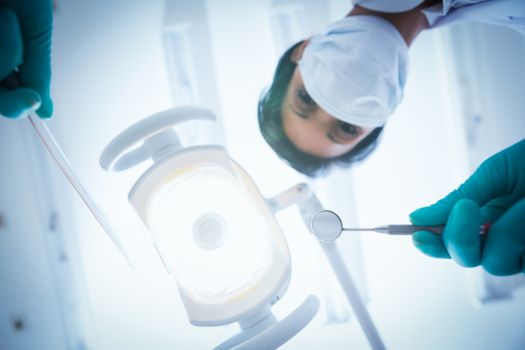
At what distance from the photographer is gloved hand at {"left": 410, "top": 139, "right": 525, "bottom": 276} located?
595mm

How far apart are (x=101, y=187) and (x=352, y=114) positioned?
878 millimetres

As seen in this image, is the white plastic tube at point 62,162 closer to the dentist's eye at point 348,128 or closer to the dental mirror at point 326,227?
the dental mirror at point 326,227

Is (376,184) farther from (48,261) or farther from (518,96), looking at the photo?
(48,261)

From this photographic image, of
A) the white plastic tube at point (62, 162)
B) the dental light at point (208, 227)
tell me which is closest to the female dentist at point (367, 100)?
the dental light at point (208, 227)

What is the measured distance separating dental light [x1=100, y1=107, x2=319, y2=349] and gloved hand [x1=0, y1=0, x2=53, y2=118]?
0.62 ft

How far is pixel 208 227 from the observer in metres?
0.66

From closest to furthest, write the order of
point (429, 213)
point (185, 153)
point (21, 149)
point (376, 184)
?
1. point (185, 153)
2. point (429, 213)
3. point (21, 149)
4. point (376, 184)

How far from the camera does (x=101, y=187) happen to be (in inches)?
38.8

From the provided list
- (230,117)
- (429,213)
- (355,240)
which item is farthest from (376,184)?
(230,117)

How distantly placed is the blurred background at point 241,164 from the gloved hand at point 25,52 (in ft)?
1.02

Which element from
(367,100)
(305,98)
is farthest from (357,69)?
(305,98)

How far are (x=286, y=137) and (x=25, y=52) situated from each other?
773mm

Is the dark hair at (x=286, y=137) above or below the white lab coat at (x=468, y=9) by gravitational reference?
below

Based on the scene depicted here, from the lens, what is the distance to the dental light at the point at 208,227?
610mm
